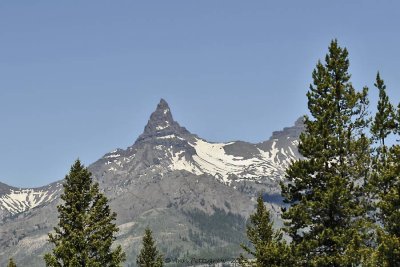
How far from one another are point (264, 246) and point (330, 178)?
17171 millimetres

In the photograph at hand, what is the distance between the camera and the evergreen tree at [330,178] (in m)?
47.3

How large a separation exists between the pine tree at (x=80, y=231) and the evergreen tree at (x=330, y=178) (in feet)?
54.0

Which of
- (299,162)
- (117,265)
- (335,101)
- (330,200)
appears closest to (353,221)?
(330,200)

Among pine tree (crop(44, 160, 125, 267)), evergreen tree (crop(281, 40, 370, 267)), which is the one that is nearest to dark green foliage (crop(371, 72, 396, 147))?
evergreen tree (crop(281, 40, 370, 267))

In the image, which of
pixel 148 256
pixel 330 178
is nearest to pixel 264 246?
pixel 330 178

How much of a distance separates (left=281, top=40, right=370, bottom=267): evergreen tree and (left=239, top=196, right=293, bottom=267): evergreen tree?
2197 millimetres

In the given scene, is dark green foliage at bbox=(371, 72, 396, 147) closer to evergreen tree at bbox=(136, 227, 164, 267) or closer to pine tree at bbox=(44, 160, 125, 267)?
pine tree at bbox=(44, 160, 125, 267)

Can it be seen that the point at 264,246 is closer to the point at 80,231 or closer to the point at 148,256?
the point at 80,231

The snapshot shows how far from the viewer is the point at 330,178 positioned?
158 feet

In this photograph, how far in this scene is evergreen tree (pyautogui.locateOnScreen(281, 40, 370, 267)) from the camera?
47.3 metres

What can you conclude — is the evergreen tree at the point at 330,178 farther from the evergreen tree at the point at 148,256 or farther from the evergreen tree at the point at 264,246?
the evergreen tree at the point at 148,256

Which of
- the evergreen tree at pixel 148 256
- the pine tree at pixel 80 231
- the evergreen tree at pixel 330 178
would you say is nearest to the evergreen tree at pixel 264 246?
the evergreen tree at pixel 330 178

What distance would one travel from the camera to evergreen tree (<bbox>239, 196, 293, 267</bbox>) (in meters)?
52.2

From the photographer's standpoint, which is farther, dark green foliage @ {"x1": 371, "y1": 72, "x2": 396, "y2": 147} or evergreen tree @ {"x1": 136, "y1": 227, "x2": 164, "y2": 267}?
evergreen tree @ {"x1": 136, "y1": 227, "x2": 164, "y2": 267}
